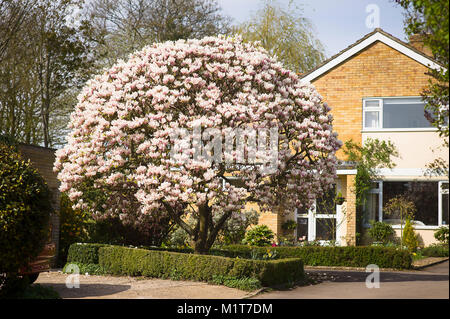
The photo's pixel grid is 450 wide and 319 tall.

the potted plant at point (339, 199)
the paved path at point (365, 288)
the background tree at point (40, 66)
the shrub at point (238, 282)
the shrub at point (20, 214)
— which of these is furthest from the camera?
the background tree at point (40, 66)

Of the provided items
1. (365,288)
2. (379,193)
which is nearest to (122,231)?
(365,288)

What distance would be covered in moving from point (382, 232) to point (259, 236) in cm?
484

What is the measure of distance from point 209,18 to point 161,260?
20.6 metres

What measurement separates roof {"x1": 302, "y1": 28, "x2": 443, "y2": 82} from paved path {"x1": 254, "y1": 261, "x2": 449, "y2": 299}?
386 inches

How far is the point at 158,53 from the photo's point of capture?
46.9 ft

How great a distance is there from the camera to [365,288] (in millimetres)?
12914

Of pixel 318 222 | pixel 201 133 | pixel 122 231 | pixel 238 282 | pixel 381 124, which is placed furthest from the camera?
pixel 318 222

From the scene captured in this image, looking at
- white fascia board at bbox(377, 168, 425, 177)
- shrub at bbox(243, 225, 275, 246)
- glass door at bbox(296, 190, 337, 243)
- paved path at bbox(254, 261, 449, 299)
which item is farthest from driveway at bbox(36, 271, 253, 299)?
white fascia board at bbox(377, 168, 425, 177)

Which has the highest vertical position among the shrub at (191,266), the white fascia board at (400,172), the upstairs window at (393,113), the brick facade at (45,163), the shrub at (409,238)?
the upstairs window at (393,113)

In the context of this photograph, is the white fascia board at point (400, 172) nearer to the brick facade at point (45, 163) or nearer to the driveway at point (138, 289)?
the driveway at point (138, 289)

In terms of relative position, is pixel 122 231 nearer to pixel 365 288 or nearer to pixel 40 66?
pixel 365 288

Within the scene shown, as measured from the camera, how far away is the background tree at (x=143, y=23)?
3011 centimetres

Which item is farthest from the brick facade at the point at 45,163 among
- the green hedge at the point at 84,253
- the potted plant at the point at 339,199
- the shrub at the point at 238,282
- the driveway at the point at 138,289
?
the potted plant at the point at 339,199

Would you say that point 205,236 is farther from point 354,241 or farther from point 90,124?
point 354,241
